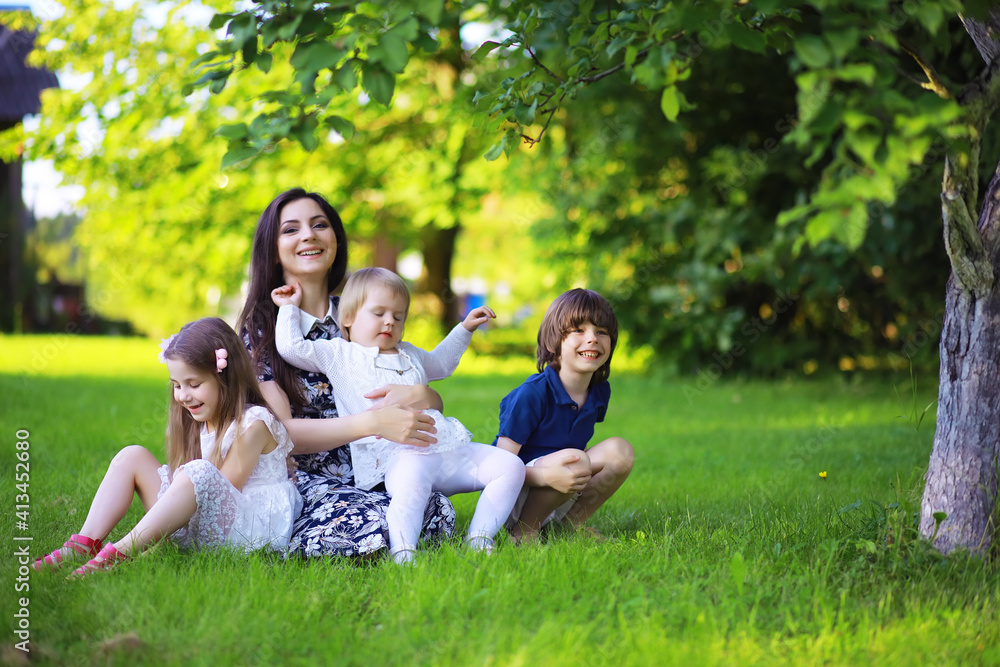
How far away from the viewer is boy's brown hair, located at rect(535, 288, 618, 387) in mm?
3451

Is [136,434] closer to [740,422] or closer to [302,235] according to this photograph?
[302,235]

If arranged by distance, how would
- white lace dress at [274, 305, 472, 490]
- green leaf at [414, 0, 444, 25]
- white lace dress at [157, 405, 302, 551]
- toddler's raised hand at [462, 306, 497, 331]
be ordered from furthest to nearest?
1. toddler's raised hand at [462, 306, 497, 331]
2. white lace dress at [274, 305, 472, 490]
3. white lace dress at [157, 405, 302, 551]
4. green leaf at [414, 0, 444, 25]

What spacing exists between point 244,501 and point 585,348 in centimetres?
146

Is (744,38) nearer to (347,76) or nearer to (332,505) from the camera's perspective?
(347,76)

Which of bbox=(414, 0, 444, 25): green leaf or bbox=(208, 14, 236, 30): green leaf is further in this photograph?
bbox=(208, 14, 236, 30): green leaf

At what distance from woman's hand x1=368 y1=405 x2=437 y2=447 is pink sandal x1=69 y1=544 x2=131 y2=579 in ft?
3.20

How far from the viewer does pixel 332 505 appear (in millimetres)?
3178

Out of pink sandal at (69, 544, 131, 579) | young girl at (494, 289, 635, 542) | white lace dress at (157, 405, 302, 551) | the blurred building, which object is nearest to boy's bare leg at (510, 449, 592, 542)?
young girl at (494, 289, 635, 542)

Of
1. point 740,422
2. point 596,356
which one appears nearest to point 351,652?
point 596,356

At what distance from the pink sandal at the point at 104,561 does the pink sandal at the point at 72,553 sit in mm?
91

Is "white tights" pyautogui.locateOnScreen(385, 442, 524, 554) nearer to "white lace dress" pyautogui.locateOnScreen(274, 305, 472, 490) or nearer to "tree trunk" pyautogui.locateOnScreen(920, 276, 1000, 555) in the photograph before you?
"white lace dress" pyautogui.locateOnScreen(274, 305, 472, 490)

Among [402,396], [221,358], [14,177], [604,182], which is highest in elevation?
[14,177]

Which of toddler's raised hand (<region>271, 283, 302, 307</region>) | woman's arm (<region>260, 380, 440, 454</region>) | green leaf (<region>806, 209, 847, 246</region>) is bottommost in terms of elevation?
woman's arm (<region>260, 380, 440, 454</region>)

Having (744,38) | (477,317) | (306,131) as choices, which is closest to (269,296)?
(477,317)
